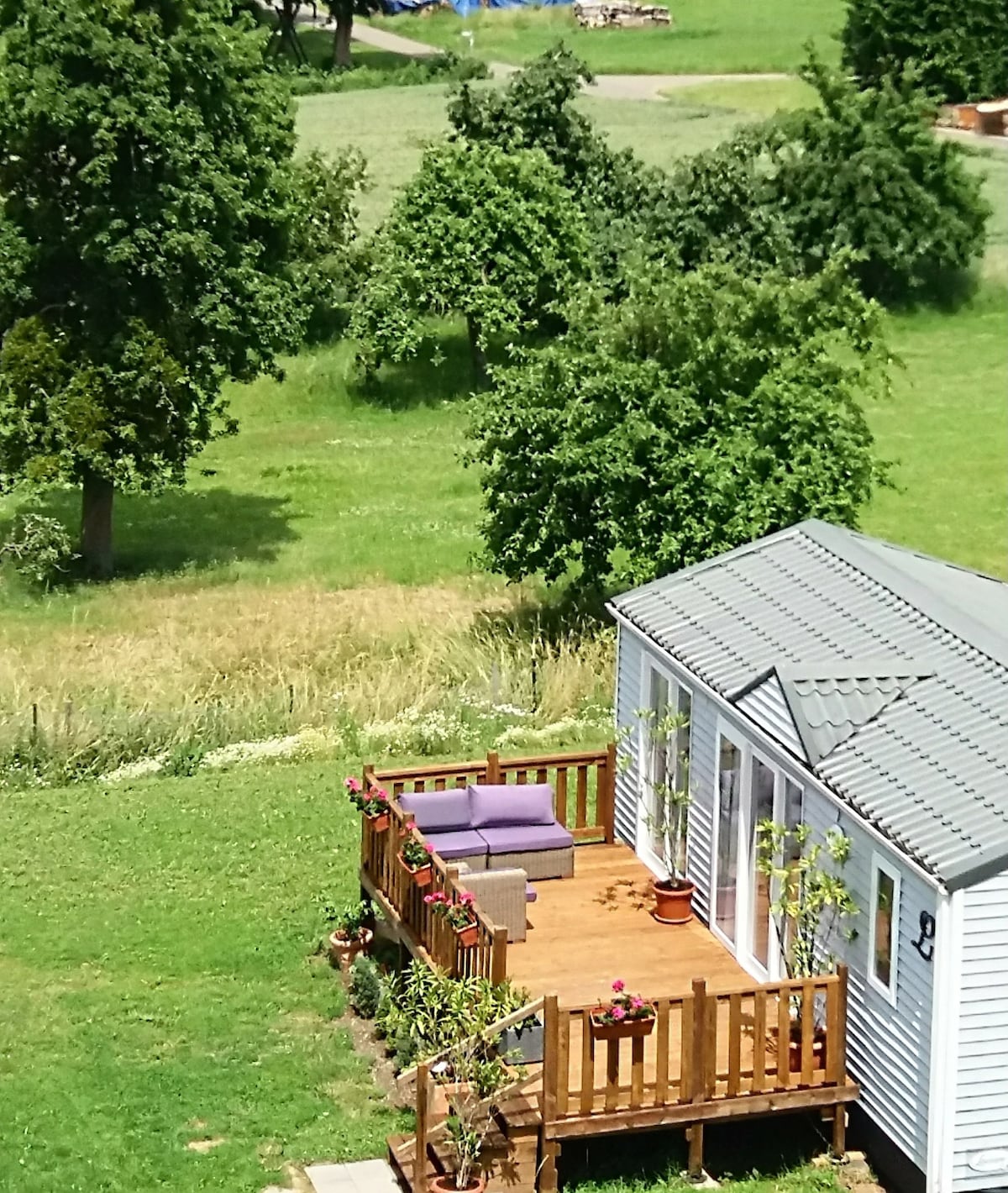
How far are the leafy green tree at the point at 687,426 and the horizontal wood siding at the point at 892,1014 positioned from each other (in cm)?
1061

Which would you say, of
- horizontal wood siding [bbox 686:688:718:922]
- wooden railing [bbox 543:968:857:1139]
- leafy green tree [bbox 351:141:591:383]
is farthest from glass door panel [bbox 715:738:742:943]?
leafy green tree [bbox 351:141:591:383]

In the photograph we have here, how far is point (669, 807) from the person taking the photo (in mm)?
16859

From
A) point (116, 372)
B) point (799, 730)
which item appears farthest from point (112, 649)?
point (799, 730)

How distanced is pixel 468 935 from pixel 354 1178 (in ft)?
5.96

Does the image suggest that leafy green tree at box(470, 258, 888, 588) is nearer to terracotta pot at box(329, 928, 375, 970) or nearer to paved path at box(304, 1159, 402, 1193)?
terracotta pot at box(329, 928, 375, 970)

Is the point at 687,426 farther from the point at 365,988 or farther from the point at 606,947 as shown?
the point at 365,988

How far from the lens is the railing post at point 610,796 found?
1823cm

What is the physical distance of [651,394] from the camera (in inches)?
966

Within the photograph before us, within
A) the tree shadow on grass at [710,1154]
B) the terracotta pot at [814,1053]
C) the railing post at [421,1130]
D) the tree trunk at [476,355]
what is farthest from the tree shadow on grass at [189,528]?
the terracotta pot at [814,1053]

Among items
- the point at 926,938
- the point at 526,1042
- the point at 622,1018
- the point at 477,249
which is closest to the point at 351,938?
the point at 526,1042

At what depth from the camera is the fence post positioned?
1273cm

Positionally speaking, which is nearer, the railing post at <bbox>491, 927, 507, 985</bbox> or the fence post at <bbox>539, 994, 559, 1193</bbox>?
the fence post at <bbox>539, 994, 559, 1193</bbox>

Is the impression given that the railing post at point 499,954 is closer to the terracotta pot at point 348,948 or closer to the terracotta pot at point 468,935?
the terracotta pot at point 468,935

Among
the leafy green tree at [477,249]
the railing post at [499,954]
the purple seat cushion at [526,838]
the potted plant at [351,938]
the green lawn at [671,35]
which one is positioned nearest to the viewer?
the railing post at [499,954]
